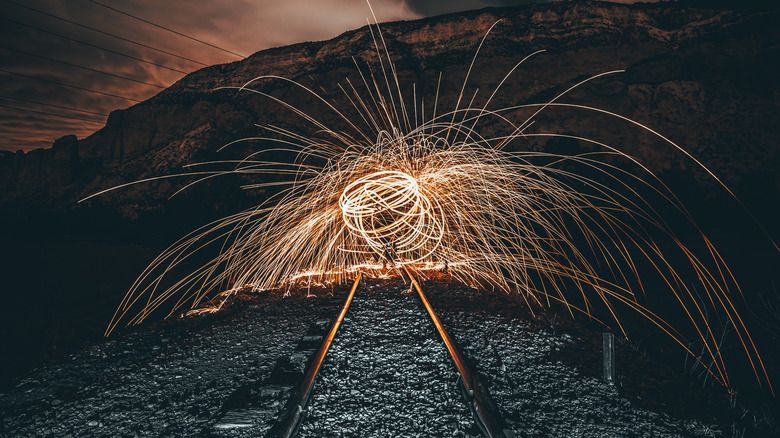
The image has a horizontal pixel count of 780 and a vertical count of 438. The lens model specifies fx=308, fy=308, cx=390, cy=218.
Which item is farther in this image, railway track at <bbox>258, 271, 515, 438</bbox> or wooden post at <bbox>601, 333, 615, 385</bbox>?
wooden post at <bbox>601, 333, 615, 385</bbox>

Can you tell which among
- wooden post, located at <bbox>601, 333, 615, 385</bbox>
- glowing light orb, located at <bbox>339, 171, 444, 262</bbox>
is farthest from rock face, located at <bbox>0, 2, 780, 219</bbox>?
wooden post, located at <bbox>601, 333, 615, 385</bbox>

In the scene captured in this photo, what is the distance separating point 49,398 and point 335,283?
9.91 ft

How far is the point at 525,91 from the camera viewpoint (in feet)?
47.7

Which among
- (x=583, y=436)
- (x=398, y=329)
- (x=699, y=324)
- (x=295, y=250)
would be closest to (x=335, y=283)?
(x=295, y=250)

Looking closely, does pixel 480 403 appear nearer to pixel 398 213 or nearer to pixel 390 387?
pixel 390 387

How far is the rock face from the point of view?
10.6m

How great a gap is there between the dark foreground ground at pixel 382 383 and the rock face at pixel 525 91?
11.2 meters

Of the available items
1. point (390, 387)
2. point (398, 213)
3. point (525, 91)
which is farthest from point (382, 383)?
point (525, 91)

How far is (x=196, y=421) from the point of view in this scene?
1788mm

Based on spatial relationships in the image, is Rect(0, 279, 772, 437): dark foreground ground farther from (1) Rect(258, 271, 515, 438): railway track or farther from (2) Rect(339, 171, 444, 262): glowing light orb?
(2) Rect(339, 171, 444, 262): glowing light orb

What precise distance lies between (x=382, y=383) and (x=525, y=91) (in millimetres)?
15741

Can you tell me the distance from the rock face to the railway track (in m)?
11.6

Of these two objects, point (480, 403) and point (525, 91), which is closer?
point (480, 403)

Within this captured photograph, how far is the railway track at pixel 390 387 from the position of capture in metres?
1.66
